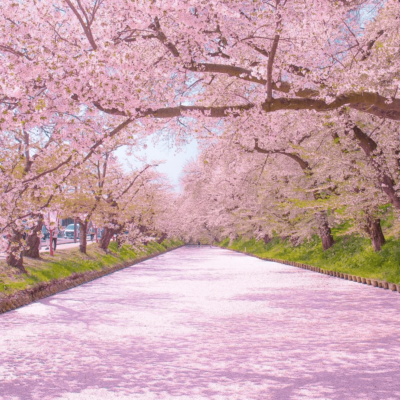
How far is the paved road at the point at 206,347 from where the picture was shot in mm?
5422

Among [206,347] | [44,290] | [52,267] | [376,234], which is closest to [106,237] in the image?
[52,267]

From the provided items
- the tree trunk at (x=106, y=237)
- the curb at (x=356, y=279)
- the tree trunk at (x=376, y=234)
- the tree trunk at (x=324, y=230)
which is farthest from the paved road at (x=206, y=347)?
the tree trunk at (x=106, y=237)

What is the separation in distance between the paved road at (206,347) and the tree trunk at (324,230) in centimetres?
1034

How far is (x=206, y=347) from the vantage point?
7473mm

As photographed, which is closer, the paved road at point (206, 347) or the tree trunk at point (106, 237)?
the paved road at point (206, 347)

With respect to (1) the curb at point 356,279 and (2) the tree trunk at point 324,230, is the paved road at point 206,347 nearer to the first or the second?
(1) the curb at point 356,279

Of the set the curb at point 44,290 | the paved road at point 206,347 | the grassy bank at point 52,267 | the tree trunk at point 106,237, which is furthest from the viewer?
the tree trunk at point 106,237

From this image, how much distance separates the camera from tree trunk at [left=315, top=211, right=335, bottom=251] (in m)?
23.8

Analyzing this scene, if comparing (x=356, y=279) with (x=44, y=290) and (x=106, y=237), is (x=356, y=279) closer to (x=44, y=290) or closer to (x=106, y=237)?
(x=44, y=290)

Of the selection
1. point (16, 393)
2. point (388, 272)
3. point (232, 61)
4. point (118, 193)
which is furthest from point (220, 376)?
point (118, 193)

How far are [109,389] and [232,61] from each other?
8.59 metres

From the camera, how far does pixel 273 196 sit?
105 feet

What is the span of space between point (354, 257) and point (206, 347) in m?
13.8

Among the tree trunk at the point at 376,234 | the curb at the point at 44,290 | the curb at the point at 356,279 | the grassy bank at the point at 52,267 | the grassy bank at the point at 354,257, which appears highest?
the tree trunk at the point at 376,234
